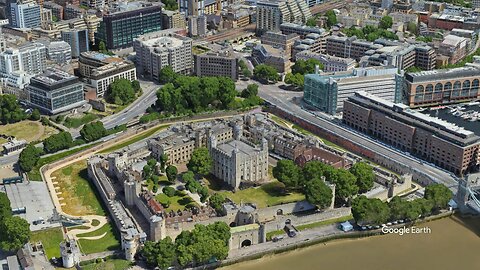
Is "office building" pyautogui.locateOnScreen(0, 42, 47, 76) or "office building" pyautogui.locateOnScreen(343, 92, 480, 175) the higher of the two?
"office building" pyautogui.locateOnScreen(0, 42, 47, 76)

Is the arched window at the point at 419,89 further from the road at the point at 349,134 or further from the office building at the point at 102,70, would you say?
the office building at the point at 102,70

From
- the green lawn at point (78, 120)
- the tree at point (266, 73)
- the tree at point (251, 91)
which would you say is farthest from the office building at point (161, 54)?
the green lawn at point (78, 120)

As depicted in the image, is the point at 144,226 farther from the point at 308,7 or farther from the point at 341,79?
the point at 308,7

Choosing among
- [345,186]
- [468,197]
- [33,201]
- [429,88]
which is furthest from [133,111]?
[468,197]

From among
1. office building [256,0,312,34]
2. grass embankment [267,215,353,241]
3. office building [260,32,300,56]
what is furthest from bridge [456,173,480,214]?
office building [256,0,312,34]

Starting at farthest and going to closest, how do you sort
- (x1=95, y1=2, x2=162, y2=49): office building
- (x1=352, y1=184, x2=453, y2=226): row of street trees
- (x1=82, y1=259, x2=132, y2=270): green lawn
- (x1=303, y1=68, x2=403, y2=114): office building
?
(x1=95, y1=2, x2=162, y2=49): office building
(x1=303, y1=68, x2=403, y2=114): office building
(x1=352, y1=184, x2=453, y2=226): row of street trees
(x1=82, y1=259, x2=132, y2=270): green lawn

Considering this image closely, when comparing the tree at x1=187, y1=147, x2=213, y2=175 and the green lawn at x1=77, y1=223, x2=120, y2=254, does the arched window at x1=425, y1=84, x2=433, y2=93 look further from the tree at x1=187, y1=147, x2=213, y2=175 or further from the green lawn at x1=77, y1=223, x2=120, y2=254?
the green lawn at x1=77, y1=223, x2=120, y2=254
